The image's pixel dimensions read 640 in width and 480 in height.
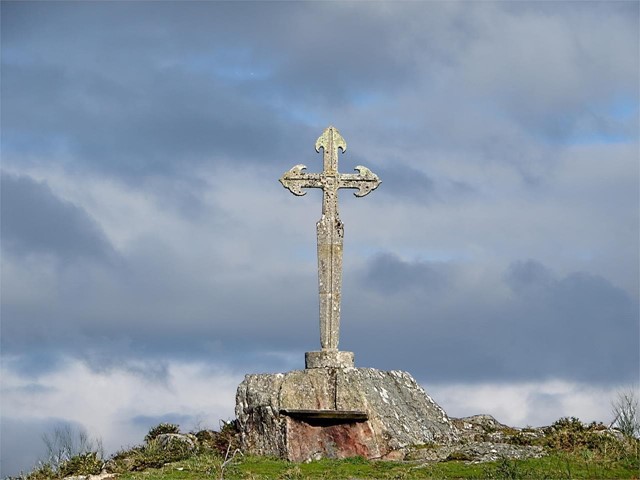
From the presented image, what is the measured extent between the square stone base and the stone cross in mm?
124

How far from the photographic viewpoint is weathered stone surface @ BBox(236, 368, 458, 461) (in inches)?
1117

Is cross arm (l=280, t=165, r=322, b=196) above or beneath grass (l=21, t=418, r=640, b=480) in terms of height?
above

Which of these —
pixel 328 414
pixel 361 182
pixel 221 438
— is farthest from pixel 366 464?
pixel 361 182

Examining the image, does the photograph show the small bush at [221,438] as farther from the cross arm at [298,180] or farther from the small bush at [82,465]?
the cross arm at [298,180]

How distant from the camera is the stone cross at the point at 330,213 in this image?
99.2 feet

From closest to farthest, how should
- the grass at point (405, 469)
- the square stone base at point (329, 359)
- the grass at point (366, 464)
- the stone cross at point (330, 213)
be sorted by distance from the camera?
the grass at point (405, 469) → the grass at point (366, 464) → the square stone base at point (329, 359) → the stone cross at point (330, 213)

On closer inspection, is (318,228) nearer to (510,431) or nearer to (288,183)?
(288,183)

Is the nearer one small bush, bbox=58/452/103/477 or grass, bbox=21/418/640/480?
grass, bbox=21/418/640/480

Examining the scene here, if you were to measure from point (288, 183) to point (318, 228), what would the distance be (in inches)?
56.8

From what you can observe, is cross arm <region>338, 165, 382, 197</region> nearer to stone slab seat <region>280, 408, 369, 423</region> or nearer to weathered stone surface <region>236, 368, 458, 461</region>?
weathered stone surface <region>236, 368, 458, 461</region>

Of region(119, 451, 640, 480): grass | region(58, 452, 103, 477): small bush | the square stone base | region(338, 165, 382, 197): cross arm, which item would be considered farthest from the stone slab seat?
region(338, 165, 382, 197): cross arm

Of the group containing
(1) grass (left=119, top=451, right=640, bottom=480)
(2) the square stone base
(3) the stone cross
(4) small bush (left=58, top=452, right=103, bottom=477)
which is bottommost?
(1) grass (left=119, top=451, right=640, bottom=480)

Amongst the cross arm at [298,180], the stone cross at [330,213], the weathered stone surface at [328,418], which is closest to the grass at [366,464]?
the weathered stone surface at [328,418]

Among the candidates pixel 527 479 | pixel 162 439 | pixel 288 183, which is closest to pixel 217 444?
pixel 162 439
